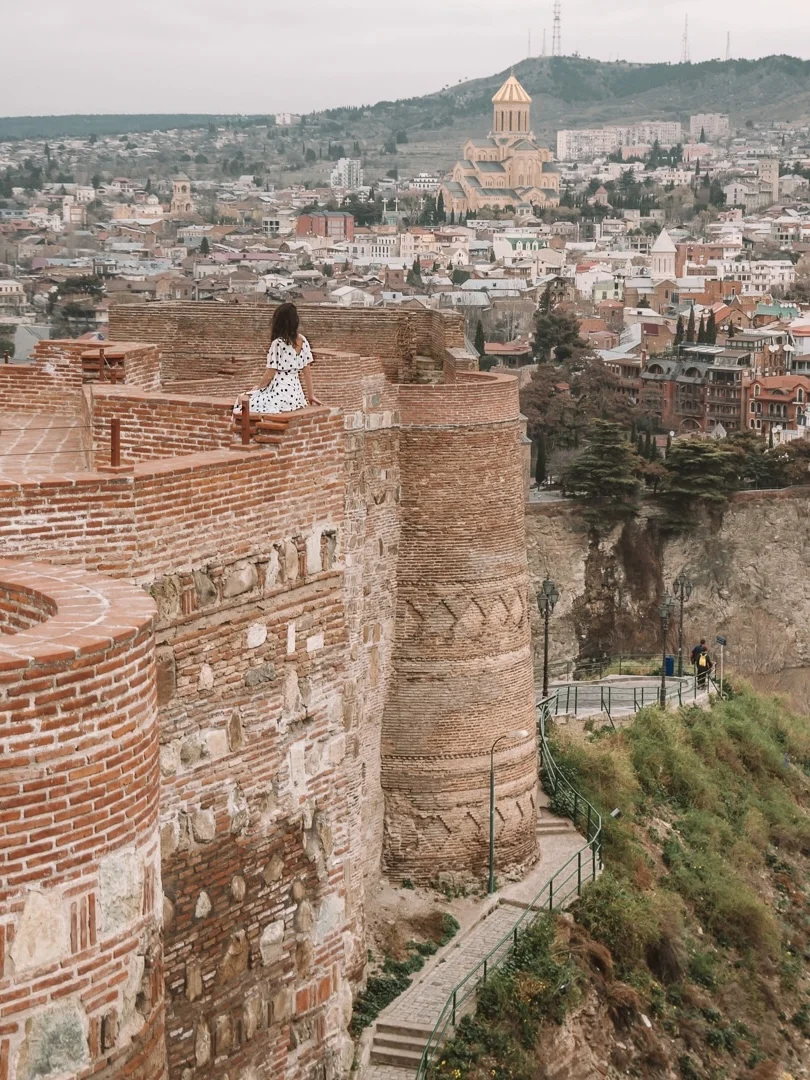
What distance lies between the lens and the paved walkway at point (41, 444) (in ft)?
31.0

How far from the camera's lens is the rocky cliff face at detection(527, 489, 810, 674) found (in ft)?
135

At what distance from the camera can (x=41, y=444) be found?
35.1ft

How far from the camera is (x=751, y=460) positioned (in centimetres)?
4616

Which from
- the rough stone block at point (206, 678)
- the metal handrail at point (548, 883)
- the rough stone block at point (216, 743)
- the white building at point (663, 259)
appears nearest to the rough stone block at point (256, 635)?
the rough stone block at point (206, 678)

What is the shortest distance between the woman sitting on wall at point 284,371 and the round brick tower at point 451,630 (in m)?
7.13

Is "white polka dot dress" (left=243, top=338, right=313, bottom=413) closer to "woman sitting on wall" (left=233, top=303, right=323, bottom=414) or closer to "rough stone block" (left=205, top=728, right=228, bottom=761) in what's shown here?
"woman sitting on wall" (left=233, top=303, right=323, bottom=414)

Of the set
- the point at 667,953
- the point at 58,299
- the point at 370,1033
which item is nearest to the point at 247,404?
the point at 370,1033

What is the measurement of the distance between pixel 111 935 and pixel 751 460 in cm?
4250

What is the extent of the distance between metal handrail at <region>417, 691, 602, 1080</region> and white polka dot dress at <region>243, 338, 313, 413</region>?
6.76m

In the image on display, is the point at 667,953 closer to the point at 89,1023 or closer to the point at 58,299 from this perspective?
the point at 89,1023

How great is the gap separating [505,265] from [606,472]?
85946 millimetres

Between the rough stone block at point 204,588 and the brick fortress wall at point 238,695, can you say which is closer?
the brick fortress wall at point 238,695

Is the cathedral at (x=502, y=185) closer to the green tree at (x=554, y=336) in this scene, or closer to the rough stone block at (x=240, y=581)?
the green tree at (x=554, y=336)

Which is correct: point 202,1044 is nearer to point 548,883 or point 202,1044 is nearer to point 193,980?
point 193,980
